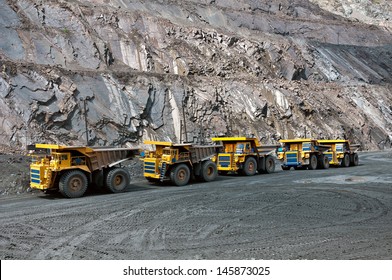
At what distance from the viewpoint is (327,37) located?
54281mm

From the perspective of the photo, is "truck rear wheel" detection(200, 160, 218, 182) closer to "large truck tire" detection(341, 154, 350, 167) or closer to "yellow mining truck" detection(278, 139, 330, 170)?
"yellow mining truck" detection(278, 139, 330, 170)

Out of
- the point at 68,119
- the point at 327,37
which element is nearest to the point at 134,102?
the point at 68,119

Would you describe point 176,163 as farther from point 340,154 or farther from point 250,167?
point 340,154

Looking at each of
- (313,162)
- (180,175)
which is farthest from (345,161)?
(180,175)

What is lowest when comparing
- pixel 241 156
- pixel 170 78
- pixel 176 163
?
pixel 176 163

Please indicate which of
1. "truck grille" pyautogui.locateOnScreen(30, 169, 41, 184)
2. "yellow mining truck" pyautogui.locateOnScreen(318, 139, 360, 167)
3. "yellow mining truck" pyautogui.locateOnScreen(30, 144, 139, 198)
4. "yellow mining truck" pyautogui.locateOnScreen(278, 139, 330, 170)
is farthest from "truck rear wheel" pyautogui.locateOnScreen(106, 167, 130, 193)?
"yellow mining truck" pyautogui.locateOnScreen(318, 139, 360, 167)

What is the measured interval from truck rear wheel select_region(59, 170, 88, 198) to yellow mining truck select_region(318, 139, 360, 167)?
16.0 m

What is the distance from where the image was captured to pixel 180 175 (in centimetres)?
1540

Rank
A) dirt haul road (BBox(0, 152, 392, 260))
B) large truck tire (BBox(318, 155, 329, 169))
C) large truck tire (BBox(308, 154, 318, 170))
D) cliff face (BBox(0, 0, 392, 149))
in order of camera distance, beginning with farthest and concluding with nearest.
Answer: cliff face (BBox(0, 0, 392, 149)) < large truck tire (BBox(318, 155, 329, 169)) < large truck tire (BBox(308, 154, 318, 170)) < dirt haul road (BBox(0, 152, 392, 260))

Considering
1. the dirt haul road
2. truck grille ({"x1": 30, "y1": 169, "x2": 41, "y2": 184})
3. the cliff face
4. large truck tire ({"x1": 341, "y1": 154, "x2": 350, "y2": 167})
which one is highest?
A: the cliff face

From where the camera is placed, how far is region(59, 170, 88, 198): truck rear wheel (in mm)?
12078

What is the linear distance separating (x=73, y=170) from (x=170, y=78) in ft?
60.4

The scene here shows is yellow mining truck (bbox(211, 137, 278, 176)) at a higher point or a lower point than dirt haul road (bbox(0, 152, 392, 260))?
higher

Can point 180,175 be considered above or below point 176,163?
below
